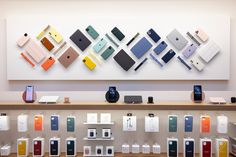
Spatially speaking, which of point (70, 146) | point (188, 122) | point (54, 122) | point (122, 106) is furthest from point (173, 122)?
point (54, 122)

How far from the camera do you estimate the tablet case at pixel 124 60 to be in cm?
339

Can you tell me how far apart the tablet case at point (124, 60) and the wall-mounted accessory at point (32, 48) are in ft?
2.83

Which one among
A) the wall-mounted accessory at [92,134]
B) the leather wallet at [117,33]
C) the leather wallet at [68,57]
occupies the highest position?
the leather wallet at [117,33]

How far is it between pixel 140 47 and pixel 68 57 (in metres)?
0.85

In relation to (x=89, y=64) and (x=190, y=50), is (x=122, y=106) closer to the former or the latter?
(x=89, y=64)

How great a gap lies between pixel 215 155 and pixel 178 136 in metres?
0.45

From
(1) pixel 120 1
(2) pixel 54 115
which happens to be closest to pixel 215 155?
(2) pixel 54 115

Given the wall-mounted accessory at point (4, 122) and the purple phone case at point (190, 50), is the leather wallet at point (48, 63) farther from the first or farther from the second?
the purple phone case at point (190, 50)

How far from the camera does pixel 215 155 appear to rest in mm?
3285

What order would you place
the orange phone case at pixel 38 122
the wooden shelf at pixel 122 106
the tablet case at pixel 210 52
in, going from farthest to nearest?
the tablet case at pixel 210 52 → the orange phone case at pixel 38 122 → the wooden shelf at pixel 122 106

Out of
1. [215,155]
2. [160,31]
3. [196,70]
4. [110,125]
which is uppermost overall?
[160,31]

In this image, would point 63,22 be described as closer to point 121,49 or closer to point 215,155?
point 121,49

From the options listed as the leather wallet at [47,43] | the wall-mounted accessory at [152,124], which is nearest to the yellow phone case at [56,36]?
the leather wallet at [47,43]

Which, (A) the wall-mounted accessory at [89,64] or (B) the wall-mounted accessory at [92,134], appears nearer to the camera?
(B) the wall-mounted accessory at [92,134]
